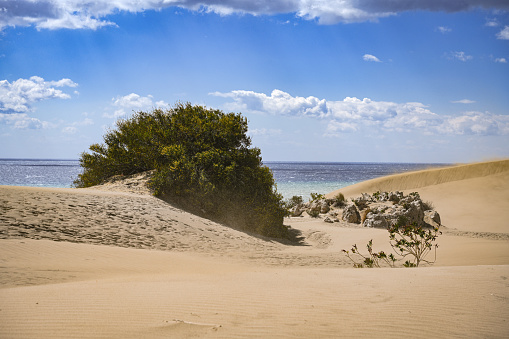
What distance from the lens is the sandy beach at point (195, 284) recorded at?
413 cm

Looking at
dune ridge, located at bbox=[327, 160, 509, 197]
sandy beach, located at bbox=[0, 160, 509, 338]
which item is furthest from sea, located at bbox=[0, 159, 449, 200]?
sandy beach, located at bbox=[0, 160, 509, 338]

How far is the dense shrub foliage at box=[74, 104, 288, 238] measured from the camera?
1747 centimetres

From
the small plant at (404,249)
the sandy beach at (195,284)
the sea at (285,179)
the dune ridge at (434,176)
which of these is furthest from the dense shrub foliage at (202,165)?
the dune ridge at (434,176)

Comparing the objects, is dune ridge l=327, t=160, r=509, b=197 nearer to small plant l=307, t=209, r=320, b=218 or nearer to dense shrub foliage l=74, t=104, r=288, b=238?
small plant l=307, t=209, r=320, b=218

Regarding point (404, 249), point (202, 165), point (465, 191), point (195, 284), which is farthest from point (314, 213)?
point (465, 191)

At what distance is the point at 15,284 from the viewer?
6215 mm

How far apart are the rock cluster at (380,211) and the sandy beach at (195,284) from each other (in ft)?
17.6

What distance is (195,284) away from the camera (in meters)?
6.34

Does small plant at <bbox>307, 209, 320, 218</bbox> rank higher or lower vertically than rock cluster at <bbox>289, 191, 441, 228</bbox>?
lower

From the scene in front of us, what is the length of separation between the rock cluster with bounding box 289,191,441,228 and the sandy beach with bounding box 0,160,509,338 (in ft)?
17.6

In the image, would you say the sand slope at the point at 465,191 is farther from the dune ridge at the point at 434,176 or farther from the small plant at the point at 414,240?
the small plant at the point at 414,240

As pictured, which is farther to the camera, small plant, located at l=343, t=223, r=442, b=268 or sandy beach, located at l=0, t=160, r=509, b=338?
small plant, located at l=343, t=223, r=442, b=268

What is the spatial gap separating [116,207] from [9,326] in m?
10.7

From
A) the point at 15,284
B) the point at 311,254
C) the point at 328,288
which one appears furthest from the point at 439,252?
the point at 15,284
